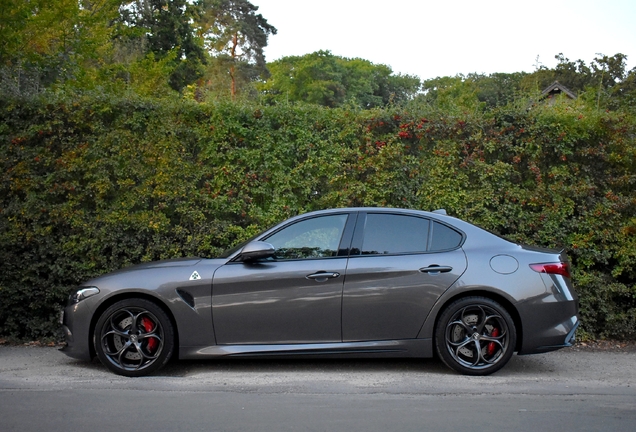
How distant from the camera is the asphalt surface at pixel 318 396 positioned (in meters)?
4.85

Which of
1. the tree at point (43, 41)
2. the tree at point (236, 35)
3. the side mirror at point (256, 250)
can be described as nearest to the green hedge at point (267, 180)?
the tree at point (43, 41)

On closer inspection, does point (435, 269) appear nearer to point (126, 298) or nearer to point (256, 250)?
point (256, 250)

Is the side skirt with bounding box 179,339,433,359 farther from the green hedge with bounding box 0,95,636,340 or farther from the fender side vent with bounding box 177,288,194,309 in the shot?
the green hedge with bounding box 0,95,636,340

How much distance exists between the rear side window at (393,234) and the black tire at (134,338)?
2062 mm

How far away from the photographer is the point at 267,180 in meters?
8.82

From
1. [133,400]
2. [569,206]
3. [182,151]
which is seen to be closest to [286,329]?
[133,400]

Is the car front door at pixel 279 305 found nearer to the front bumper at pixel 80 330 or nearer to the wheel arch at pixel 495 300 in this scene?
the wheel arch at pixel 495 300

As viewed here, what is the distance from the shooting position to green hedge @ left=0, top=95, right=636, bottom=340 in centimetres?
847

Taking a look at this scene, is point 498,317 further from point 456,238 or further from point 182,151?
point 182,151

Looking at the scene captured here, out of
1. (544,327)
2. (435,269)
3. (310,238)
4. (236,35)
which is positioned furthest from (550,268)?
(236,35)

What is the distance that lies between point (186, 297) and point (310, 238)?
1306 millimetres

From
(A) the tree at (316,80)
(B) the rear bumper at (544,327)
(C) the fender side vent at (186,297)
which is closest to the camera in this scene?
(B) the rear bumper at (544,327)

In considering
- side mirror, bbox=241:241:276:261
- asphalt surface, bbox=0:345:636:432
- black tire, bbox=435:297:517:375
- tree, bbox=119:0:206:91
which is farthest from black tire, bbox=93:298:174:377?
tree, bbox=119:0:206:91

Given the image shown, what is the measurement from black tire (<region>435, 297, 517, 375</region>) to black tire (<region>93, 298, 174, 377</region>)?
2572 millimetres
